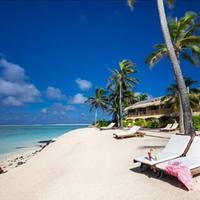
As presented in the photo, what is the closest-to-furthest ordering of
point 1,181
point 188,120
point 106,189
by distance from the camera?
point 106,189 → point 1,181 → point 188,120

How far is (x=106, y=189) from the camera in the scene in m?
6.00

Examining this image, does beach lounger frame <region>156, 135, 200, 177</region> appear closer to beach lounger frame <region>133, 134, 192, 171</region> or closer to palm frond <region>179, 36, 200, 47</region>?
beach lounger frame <region>133, 134, 192, 171</region>

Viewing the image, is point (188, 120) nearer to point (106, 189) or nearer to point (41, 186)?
point (106, 189)

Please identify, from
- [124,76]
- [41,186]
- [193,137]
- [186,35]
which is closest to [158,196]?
[193,137]

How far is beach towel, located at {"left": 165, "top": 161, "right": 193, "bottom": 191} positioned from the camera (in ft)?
18.2

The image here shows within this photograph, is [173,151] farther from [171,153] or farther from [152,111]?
[152,111]

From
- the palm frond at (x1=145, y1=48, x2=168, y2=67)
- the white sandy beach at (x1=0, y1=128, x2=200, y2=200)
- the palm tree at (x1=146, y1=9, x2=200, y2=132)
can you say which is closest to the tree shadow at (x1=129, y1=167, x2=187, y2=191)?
the white sandy beach at (x1=0, y1=128, x2=200, y2=200)

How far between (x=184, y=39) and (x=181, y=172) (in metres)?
12.0

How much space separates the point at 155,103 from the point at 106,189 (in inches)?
1092

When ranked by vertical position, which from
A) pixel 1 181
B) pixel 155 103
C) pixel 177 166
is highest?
pixel 155 103

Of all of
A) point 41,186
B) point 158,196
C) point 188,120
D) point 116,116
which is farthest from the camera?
point 116,116

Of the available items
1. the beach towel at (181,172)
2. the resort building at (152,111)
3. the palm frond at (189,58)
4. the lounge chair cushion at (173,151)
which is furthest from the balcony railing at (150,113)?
the beach towel at (181,172)

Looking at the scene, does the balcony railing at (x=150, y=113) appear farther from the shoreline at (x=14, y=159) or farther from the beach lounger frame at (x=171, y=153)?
the beach lounger frame at (x=171, y=153)

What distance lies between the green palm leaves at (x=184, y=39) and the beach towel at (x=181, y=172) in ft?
37.0
